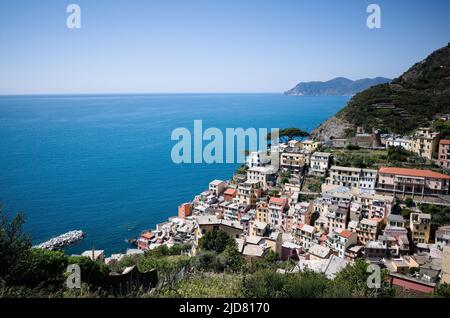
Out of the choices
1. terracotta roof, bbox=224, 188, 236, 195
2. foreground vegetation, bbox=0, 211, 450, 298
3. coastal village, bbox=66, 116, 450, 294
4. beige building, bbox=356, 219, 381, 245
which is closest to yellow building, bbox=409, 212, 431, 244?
coastal village, bbox=66, 116, 450, 294

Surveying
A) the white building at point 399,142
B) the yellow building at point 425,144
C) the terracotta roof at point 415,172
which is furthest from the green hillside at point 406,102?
the terracotta roof at point 415,172

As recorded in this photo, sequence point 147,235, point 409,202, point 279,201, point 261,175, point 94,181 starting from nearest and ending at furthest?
point 409,202 → point 279,201 → point 147,235 → point 261,175 → point 94,181

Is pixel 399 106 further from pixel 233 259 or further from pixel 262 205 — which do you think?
pixel 233 259

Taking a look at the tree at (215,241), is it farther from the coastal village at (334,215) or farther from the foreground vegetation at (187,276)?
the coastal village at (334,215)

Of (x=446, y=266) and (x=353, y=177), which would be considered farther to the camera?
(x=353, y=177)

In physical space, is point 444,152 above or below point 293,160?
above

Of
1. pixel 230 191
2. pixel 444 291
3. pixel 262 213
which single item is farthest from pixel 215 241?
pixel 444 291

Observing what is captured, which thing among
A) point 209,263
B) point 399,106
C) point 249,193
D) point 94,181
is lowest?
point 94,181

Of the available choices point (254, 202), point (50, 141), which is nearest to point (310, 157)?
point (254, 202)
